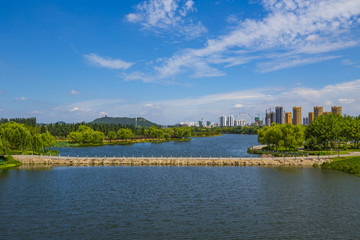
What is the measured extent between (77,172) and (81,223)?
3338cm

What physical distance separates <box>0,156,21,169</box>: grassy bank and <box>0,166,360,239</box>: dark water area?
36.9 feet

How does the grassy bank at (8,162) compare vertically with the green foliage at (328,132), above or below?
below

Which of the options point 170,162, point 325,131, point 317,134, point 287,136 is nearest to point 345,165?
point 287,136

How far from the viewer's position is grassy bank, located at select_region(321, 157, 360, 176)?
57.2m

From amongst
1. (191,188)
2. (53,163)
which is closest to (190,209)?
(191,188)

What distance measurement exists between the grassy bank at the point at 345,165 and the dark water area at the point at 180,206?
3368 millimetres

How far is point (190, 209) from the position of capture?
106 feet

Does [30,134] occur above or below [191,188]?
above

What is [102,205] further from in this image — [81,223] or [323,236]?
[323,236]

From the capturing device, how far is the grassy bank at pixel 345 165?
5717cm

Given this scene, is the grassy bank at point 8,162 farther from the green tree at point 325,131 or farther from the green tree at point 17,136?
the green tree at point 325,131

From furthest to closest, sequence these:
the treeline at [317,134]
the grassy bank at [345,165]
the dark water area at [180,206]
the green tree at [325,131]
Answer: the treeline at [317,134] < the green tree at [325,131] < the grassy bank at [345,165] < the dark water area at [180,206]

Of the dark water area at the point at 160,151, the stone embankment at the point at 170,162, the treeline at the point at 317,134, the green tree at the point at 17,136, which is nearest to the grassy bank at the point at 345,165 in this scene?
the stone embankment at the point at 170,162

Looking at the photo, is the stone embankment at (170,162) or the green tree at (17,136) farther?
the green tree at (17,136)
